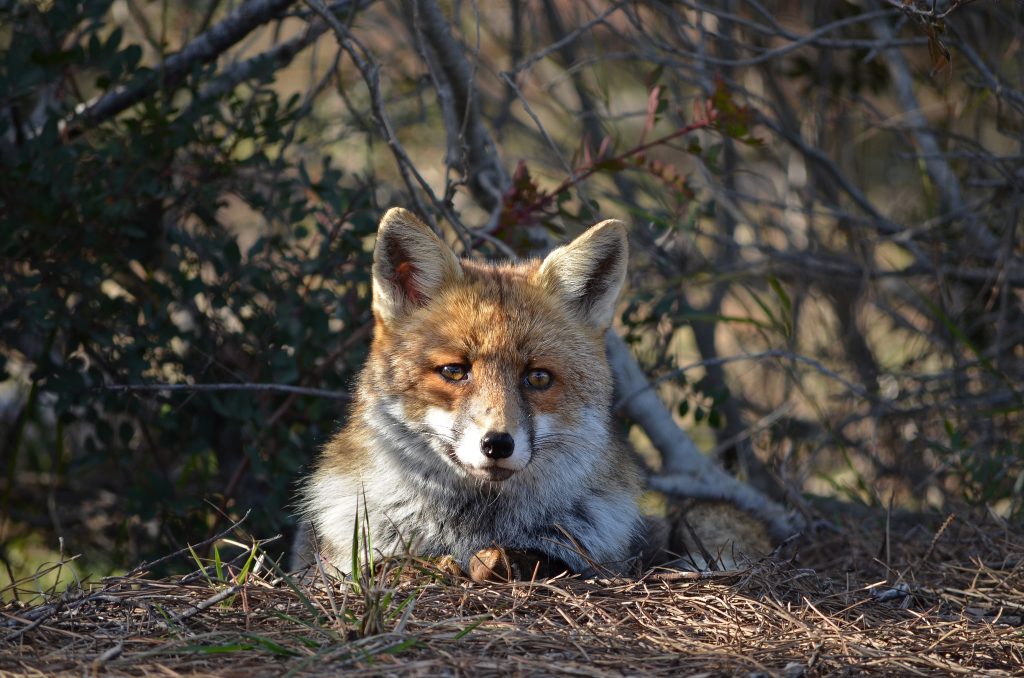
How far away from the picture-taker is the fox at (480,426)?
3287mm

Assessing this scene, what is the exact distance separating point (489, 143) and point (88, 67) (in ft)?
6.36

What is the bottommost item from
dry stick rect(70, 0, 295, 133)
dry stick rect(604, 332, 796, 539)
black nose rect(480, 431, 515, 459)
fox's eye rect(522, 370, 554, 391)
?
dry stick rect(604, 332, 796, 539)

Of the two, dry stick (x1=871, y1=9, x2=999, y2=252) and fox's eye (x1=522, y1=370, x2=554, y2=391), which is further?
dry stick (x1=871, y1=9, x2=999, y2=252)

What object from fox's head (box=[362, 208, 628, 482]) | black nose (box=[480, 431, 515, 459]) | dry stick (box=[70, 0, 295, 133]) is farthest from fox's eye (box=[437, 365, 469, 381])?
dry stick (box=[70, 0, 295, 133])

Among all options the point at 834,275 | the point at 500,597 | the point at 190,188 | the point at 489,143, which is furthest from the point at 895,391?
the point at 190,188

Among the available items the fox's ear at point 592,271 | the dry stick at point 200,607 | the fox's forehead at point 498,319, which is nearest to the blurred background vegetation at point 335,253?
the fox's ear at point 592,271

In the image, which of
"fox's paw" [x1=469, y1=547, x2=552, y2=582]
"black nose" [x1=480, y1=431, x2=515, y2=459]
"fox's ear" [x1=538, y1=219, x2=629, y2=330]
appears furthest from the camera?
"fox's ear" [x1=538, y1=219, x2=629, y2=330]

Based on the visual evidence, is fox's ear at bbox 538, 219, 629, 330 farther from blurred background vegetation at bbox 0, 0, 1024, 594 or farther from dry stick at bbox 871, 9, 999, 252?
dry stick at bbox 871, 9, 999, 252

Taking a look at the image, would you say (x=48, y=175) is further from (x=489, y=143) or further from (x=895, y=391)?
(x=895, y=391)

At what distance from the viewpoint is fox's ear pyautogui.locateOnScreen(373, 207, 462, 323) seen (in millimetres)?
3543

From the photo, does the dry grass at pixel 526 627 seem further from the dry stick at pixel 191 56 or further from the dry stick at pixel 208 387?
the dry stick at pixel 191 56

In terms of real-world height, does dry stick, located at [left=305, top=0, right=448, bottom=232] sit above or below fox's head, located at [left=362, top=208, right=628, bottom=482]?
above

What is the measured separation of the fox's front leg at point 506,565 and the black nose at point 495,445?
37cm

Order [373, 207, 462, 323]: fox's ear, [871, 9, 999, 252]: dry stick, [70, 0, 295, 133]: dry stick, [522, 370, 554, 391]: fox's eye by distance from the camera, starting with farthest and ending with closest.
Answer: [871, 9, 999, 252]: dry stick, [70, 0, 295, 133]: dry stick, [373, 207, 462, 323]: fox's ear, [522, 370, 554, 391]: fox's eye
